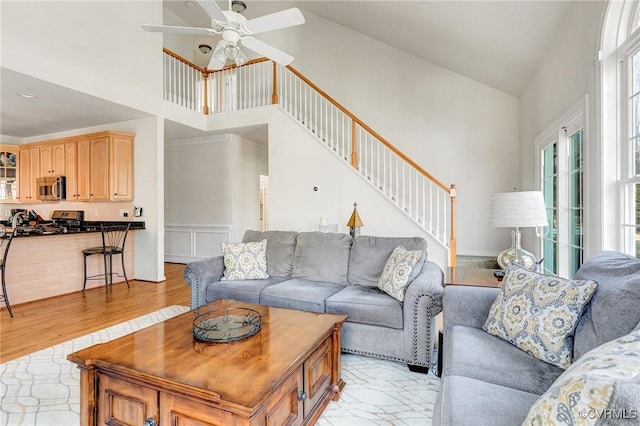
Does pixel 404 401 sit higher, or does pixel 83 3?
pixel 83 3

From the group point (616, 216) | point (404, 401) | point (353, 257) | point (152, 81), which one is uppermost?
point (152, 81)

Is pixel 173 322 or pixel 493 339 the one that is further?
pixel 173 322

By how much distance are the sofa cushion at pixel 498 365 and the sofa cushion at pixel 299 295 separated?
46.9 inches

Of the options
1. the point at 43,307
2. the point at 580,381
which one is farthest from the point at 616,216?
the point at 43,307

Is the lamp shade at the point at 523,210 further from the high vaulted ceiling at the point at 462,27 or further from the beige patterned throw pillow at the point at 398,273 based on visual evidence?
the high vaulted ceiling at the point at 462,27

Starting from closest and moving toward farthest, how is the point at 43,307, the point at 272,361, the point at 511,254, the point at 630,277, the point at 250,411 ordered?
1. the point at 250,411
2. the point at 630,277
3. the point at 272,361
4. the point at 511,254
5. the point at 43,307

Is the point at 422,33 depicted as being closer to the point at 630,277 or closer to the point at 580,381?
the point at 630,277

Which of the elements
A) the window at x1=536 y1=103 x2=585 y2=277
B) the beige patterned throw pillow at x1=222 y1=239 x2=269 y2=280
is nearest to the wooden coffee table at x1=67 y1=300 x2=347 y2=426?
the beige patterned throw pillow at x1=222 y1=239 x2=269 y2=280

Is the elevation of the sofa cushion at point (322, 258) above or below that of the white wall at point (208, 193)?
below

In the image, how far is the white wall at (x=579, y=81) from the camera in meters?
2.26

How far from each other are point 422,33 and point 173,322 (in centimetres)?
513

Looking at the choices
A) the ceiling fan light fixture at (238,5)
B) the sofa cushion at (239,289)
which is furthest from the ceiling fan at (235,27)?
the ceiling fan light fixture at (238,5)

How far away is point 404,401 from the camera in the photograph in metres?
1.98

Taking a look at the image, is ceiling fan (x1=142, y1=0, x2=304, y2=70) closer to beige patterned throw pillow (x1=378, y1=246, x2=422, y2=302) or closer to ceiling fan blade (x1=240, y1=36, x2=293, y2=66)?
ceiling fan blade (x1=240, y1=36, x2=293, y2=66)
